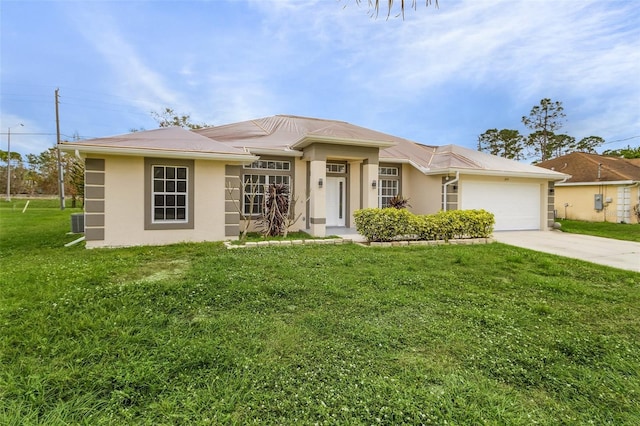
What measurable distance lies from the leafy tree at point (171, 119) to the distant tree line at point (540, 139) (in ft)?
98.9

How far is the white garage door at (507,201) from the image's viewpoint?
1295 cm

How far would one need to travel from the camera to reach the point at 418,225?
9.67 m

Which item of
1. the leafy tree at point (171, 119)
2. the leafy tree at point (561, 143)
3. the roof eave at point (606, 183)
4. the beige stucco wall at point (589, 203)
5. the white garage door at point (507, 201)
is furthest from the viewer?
the leafy tree at point (561, 143)

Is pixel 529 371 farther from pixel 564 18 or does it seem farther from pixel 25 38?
pixel 25 38

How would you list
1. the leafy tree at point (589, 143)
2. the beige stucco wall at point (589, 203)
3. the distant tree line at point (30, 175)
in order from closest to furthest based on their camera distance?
1. the beige stucco wall at point (589, 203)
2. the leafy tree at point (589, 143)
3. the distant tree line at point (30, 175)

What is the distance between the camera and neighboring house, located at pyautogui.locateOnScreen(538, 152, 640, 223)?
17.3 meters

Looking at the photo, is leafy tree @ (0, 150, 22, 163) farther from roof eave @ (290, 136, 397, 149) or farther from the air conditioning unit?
roof eave @ (290, 136, 397, 149)

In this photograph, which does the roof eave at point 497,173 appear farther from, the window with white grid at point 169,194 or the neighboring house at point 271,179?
the window with white grid at point 169,194

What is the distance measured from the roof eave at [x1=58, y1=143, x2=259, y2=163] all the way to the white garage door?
9030mm

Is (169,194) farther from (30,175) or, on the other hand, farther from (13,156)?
(13,156)

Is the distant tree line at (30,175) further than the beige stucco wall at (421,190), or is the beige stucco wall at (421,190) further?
the distant tree line at (30,175)

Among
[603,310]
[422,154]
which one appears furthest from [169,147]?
[422,154]

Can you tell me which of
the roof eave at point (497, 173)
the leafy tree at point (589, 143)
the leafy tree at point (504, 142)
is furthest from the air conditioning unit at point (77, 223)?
the leafy tree at point (589, 143)

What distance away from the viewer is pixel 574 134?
104ft
